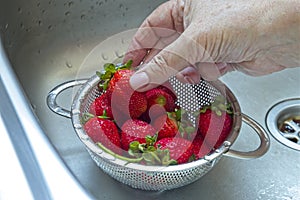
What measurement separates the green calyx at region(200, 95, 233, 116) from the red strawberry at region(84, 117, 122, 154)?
13 centimetres

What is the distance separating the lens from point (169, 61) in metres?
0.59

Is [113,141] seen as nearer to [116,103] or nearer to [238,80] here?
[116,103]

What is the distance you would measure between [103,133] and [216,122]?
0.15 meters

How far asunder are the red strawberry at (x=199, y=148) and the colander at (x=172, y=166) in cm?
2

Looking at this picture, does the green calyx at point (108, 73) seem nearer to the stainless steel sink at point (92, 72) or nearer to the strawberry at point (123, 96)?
the strawberry at point (123, 96)

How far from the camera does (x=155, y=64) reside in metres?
0.60

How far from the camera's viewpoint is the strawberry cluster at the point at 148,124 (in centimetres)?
61

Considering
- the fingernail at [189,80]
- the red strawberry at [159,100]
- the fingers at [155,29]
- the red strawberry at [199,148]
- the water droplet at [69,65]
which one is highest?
the water droplet at [69,65]

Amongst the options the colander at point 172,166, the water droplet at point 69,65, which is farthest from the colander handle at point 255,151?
the water droplet at point 69,65

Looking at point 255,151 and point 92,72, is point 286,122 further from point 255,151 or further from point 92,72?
point 92,72

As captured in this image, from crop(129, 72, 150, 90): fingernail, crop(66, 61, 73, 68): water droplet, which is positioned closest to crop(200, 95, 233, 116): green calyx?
crop(129, 72, 150, 90): fingernail

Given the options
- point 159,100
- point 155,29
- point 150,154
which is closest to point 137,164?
point 150,154

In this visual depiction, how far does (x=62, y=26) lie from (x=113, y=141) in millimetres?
308

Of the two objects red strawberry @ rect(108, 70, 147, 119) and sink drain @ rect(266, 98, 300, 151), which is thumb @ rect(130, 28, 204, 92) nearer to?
red strawberry @ rect(108, 70, 147, 119)
